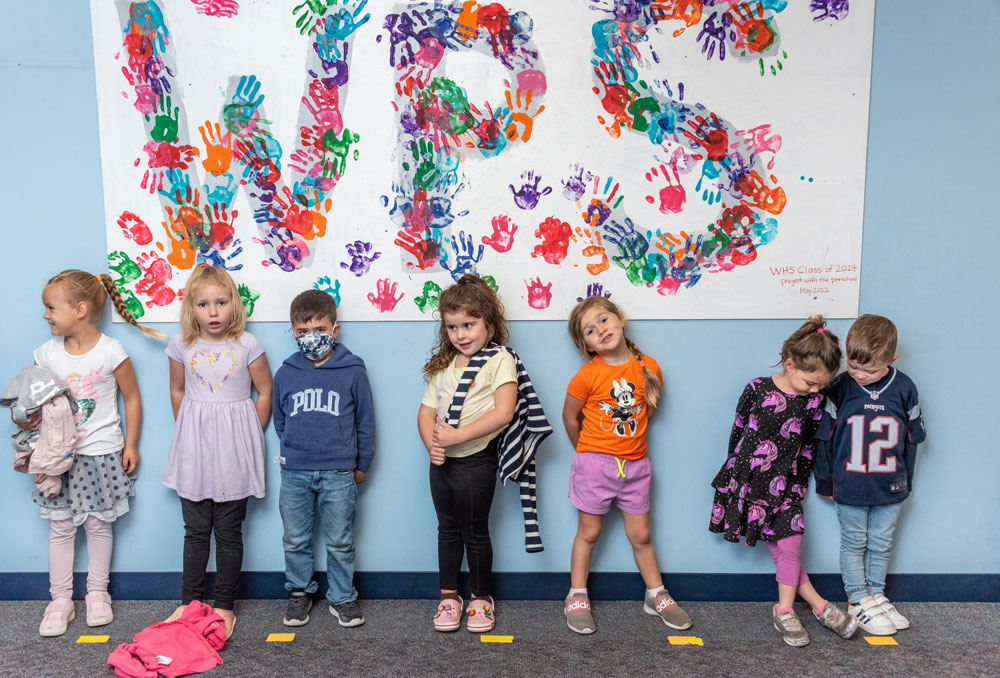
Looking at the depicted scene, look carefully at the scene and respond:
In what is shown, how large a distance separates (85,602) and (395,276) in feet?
5.29

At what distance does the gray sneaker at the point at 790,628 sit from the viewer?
2115 millimetres

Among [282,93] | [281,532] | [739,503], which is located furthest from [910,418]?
[282,93]

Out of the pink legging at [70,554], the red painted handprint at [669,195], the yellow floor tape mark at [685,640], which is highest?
the red painted handprint at [669,195]

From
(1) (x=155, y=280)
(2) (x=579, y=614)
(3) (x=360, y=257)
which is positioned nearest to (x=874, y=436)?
(2) (x=579, y=614)

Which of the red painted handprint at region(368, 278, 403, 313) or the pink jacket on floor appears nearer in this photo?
the pink jacket on floor

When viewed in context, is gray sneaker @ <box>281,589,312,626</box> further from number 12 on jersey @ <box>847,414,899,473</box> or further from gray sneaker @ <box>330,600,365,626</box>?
number 12 on jersey @ <box>847,414,899,473</box>

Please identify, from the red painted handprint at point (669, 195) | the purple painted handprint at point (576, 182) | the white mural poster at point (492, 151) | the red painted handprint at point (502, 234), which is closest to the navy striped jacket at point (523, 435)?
the white mural poster at point (492, 151)

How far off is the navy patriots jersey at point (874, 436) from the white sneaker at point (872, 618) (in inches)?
13.5

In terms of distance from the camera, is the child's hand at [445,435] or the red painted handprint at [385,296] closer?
the child's hand at [445,435]

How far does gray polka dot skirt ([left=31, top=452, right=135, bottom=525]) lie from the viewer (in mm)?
2256

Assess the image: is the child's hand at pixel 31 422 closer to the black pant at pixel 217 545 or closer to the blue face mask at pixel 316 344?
the black pant at pixel 217 545

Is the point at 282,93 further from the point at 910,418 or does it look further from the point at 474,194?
the point at 910,418

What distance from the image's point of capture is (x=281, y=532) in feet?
7.85

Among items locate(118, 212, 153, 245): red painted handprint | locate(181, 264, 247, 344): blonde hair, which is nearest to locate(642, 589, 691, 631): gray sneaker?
locate(181, 264, 247, 344): blonde hair
